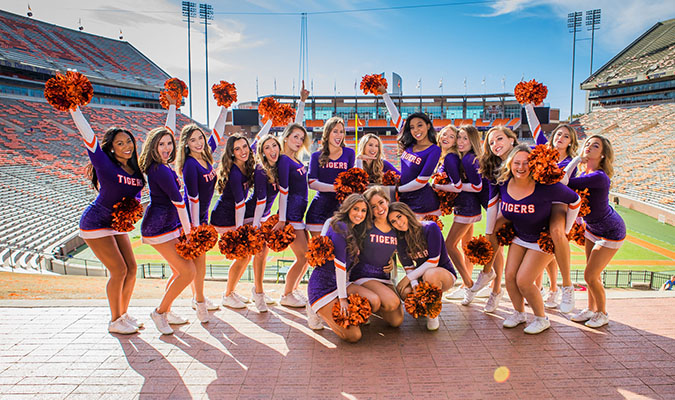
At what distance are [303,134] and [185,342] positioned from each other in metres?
2.50

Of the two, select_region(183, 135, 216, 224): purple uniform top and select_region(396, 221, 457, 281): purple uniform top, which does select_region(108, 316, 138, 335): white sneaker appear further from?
select_region(396, 221, 457, 281): purple uniform top

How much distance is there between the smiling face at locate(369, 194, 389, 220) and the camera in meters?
3.74

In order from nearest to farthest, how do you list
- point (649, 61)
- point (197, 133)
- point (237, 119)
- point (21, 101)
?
point (197, 133) < point (21, 101) < point (649, 61) < point (237, 119)

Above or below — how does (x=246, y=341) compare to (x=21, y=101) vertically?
below

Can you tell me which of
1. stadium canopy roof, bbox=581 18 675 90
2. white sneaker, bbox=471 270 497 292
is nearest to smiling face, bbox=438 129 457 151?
white sneaker, bbox=471 270 497 292

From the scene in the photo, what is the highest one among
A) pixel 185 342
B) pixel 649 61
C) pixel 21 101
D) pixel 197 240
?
pixel 649 61

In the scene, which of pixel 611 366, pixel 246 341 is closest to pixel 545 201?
pixel 611 366

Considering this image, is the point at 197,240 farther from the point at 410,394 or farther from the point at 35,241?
the point at 35,241

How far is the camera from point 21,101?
3114cm

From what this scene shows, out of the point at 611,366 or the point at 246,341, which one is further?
the point at 246,341

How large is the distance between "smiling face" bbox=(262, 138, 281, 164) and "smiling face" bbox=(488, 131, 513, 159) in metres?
2.31

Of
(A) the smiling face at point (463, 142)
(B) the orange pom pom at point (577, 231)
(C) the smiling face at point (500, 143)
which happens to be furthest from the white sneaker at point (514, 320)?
(A) the smiling face at point (463, 142)

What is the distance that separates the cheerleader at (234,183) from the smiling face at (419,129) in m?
1.85

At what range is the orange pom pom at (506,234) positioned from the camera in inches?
156
